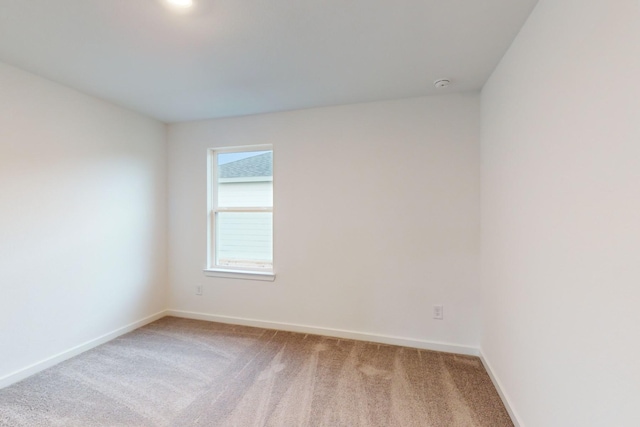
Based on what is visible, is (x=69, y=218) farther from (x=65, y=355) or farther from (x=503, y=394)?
(x=503, y=394)

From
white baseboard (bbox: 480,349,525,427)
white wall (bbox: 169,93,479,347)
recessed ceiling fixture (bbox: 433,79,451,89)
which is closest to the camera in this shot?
white baseboard (bbox: 480,349,525,427)

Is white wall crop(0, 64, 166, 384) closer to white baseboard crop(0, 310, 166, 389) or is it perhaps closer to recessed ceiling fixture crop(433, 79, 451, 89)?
white baseboard crop(0, 310, 166, 389)

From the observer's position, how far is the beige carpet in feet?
5.79

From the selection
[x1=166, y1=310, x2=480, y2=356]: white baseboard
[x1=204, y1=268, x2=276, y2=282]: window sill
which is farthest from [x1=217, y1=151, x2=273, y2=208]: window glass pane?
[x1=166, y1=310, x2=480, y2=356]: white baseboard

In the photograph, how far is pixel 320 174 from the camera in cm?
297

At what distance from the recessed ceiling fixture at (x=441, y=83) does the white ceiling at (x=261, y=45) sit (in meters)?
0.05

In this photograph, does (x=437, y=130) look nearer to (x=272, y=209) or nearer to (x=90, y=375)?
(x=272, y=209)

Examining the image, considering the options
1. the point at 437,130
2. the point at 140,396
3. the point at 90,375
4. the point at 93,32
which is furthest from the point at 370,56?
the point at 90,375

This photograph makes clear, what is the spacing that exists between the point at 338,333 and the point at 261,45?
271 cm

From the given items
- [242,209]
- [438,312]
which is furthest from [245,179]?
[438,312]

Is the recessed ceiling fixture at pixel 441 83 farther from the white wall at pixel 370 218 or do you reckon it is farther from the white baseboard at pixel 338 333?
the white baseboard at pixel 338 333

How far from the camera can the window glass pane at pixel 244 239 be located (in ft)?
10.7

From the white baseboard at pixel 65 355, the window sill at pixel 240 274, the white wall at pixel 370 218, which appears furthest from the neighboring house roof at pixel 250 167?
the white baseboard at pixel 65 355

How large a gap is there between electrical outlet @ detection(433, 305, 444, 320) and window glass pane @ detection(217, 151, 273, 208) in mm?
2072
